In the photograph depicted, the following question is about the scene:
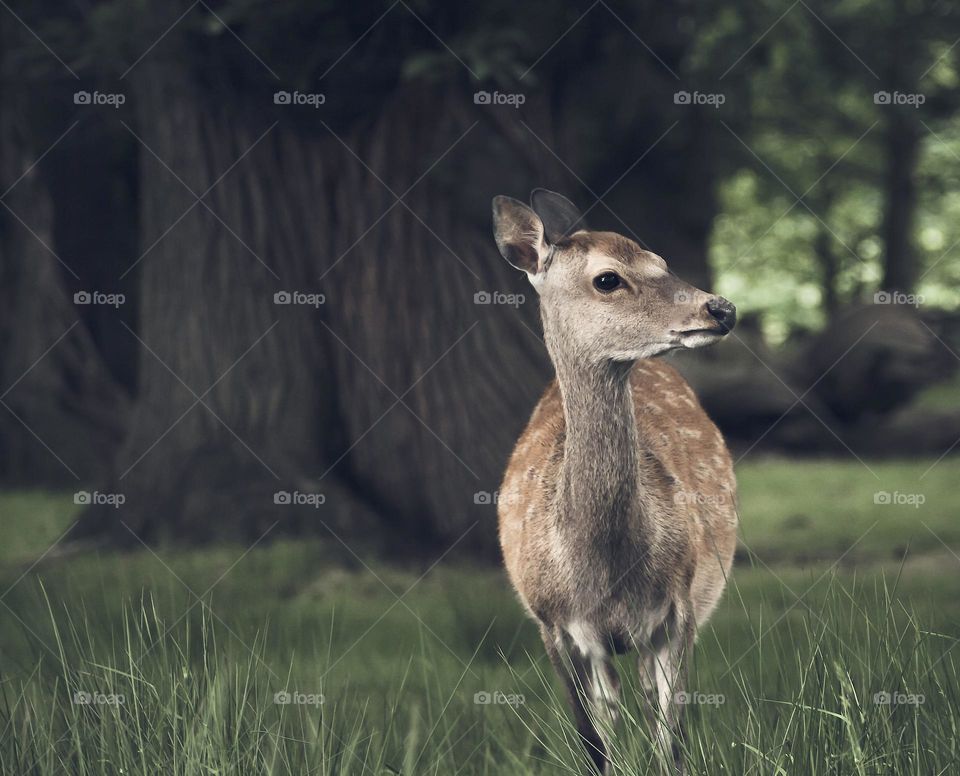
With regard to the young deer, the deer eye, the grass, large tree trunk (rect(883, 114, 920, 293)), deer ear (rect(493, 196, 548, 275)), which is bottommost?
the grass

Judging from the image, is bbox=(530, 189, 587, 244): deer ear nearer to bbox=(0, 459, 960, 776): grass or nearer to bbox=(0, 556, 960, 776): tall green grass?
bbox=(0, 459, 960, 776): grass

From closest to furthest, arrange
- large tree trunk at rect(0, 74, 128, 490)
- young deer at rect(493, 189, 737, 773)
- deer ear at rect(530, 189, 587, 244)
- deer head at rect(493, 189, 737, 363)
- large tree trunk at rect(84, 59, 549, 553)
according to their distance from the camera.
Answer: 1. deer head at rect(493, 189, 737, 363)
2. young deer at rect(493, 189, 737, 773)
3. deer ear at rect(530, 189, 587, 244)
4. large tree trunk at rect(84, 59, 549, 553)
5. large tree trunk at rect(0, 74, 128, 490)

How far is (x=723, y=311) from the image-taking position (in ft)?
13.5

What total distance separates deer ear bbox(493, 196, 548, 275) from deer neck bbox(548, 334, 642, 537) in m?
0.37

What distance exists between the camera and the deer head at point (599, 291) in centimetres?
426

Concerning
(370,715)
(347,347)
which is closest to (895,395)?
(347,347)

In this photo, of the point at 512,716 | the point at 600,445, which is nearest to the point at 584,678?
the point at 512,716

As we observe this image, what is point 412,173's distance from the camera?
323 inches

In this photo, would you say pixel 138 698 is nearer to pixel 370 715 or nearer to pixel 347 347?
pixel 370 715

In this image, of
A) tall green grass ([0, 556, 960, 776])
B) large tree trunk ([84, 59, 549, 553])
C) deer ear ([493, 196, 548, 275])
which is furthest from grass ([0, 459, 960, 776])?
deer ear ([493, 196, 548, 275])

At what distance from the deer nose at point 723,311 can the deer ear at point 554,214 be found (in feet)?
2.27

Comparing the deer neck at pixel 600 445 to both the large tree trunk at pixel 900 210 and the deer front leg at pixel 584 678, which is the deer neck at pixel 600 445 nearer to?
the deer front leg at pixel 584 678

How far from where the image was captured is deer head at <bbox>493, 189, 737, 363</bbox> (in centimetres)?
426

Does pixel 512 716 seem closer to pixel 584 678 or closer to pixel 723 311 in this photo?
pixel 584 678
